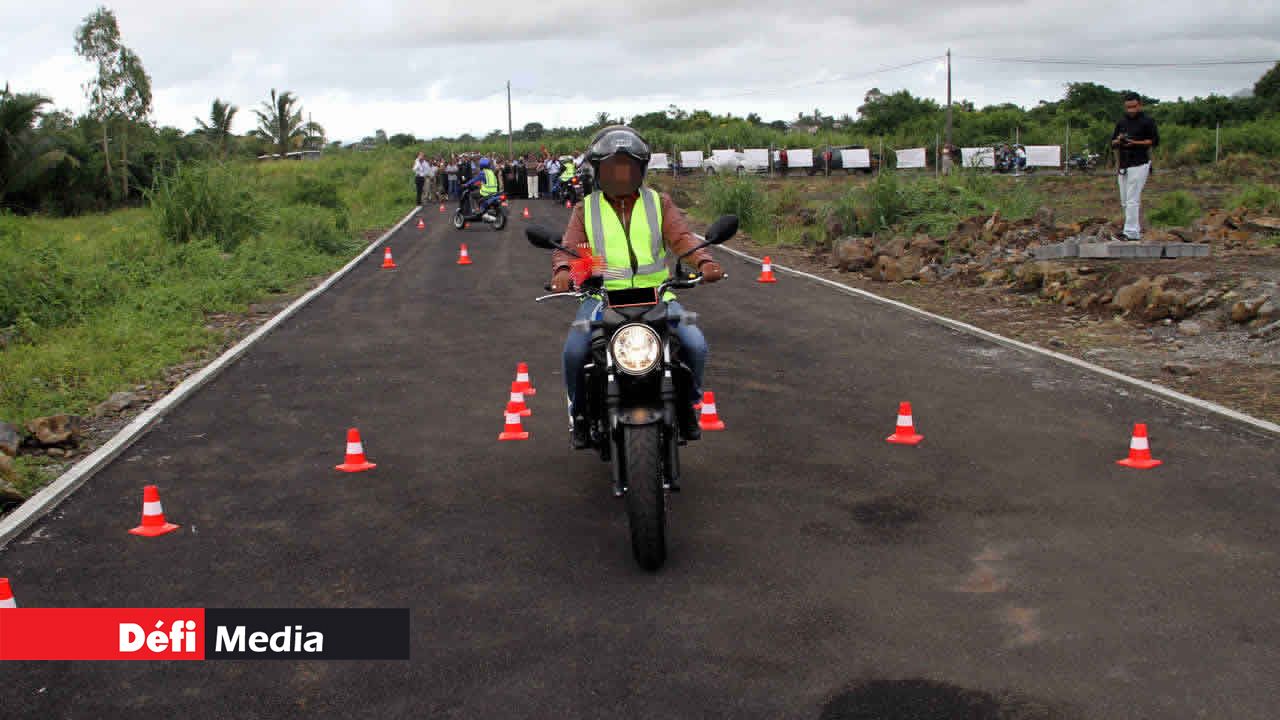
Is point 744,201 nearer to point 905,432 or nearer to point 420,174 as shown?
point 905,432

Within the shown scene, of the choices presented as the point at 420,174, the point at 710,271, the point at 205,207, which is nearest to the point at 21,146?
the point at 420,174

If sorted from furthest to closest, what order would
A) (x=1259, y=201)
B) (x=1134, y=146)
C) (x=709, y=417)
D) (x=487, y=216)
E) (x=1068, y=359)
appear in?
(x=487, y=216), (x=1259, y=201), (x=1134, y=146), (x=1068, y=359), (x=709, y=417)

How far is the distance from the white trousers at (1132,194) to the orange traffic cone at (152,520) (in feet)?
42.8

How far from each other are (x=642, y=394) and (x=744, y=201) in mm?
22512

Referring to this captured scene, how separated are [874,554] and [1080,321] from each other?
8.41 meters

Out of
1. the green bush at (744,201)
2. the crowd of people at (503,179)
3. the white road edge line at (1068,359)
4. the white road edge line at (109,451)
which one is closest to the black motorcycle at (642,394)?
the white road edge line at (109,451)

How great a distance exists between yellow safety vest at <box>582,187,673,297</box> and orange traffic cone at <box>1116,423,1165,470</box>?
307 cm

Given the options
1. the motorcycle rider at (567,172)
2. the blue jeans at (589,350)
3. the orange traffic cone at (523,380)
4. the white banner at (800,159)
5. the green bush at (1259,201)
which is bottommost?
the orange traffic cone at (523,380)

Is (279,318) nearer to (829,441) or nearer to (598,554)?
(829,441)

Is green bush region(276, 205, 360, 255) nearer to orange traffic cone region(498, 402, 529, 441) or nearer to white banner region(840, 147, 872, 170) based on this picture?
orange traffic cone region(498, 402, 529, 441)

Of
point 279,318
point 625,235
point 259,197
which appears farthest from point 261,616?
point 259,197

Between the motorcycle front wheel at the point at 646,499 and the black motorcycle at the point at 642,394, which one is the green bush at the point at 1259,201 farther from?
the motorcycle front wheel at the point at 646,499

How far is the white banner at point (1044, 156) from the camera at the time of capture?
54.3 meters

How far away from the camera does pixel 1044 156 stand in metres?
54.7
